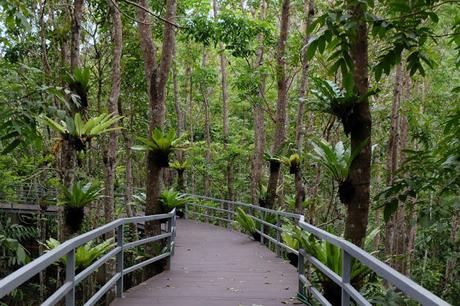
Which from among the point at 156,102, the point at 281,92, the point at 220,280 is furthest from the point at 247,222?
the point at 220,280

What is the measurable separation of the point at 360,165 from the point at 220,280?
3.18m

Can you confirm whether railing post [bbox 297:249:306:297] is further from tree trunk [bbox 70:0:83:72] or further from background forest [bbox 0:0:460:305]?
tree trunk [bbox 70:0:83:72]

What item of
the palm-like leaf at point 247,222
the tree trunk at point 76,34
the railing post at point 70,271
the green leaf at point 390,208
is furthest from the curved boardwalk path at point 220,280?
the tree trunk at point 76,34

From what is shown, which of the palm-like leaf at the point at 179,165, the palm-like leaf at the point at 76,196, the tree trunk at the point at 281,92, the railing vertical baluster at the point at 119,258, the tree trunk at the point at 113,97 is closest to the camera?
the railing vertical baluster at the point at 119,258

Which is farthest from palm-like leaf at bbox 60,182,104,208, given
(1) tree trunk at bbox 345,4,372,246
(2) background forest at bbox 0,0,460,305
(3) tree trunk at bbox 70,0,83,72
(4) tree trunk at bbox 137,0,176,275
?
(1) tree trunk at bbox 345,4,372,246

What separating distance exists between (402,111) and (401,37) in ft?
30.9

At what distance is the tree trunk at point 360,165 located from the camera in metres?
5.40

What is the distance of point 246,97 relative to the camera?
17.1m

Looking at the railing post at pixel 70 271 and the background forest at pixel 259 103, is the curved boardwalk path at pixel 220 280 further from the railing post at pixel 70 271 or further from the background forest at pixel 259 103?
the railing post at pixel 70 271

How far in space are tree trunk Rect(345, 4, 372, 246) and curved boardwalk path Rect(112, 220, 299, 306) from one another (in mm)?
1291

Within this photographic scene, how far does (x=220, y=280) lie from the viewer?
24.2ft

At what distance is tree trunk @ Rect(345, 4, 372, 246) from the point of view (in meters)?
5.40

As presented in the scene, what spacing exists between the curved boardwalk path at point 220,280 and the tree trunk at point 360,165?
4.24 ft

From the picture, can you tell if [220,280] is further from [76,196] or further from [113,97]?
[113,97]
